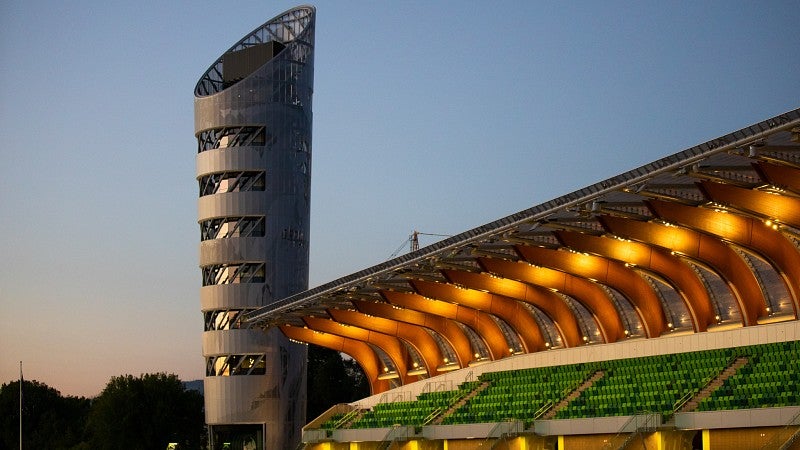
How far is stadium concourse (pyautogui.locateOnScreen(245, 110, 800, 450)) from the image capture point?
38.5 metres

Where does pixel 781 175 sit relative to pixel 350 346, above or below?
above

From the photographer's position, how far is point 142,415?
9188 cm

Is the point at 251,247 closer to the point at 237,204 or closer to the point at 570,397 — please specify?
the point at 237,204

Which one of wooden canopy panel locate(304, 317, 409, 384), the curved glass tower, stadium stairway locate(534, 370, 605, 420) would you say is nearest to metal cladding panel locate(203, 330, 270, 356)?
the curved glass tower

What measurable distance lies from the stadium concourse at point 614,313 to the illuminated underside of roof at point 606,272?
0.07 metres

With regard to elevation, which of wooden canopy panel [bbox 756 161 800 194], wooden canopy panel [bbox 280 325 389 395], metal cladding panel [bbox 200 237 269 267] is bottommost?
wooden canopy panel [bbox 280 325 389 395]

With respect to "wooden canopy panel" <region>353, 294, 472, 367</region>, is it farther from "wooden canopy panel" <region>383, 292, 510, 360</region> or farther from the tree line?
the tree line

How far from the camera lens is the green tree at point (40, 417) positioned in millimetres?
117938

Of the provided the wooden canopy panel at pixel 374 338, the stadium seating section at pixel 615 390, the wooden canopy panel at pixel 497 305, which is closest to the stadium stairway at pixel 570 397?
the stadium seating section at pixel 615 390

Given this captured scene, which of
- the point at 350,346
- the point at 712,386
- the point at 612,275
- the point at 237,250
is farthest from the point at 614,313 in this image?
the point at 237,250

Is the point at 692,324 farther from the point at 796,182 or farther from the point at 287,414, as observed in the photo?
the point at 287,414

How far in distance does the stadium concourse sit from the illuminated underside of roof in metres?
0.07

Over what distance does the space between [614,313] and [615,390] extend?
27.2ft

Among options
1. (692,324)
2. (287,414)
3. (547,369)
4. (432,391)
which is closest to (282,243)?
(287,414)
